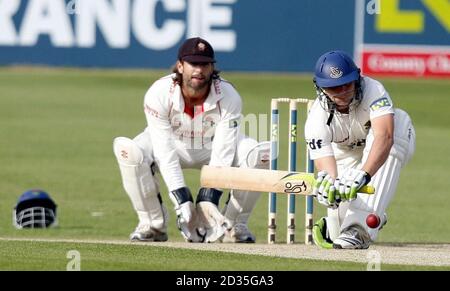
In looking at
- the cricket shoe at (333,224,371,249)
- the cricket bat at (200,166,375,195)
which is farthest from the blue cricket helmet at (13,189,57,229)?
the cricket shoe at (333,224,371,249)

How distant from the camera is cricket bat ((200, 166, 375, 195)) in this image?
773 cm

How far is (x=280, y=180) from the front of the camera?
7.81 meters

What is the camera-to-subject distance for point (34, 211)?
10.7 meters

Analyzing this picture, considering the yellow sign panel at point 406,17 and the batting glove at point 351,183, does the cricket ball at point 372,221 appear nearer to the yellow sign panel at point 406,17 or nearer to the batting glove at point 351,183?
the batting glove at point 351,183

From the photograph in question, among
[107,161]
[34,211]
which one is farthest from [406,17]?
[34,211]

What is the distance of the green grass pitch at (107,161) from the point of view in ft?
23.3

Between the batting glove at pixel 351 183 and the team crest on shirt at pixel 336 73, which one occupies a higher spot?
the team crest on shirt at pixel 336 73

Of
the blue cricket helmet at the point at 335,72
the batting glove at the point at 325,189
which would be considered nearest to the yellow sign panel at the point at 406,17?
the blue cricket helmet at the point at 335,72

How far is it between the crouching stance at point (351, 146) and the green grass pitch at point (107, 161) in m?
1.04

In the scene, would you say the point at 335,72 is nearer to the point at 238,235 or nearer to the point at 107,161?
the point at 238,235

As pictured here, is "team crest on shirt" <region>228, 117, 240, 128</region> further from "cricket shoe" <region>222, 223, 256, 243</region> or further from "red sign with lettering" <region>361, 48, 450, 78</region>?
"red sign with lettering" <region>361, 48, 450, 78</region>
